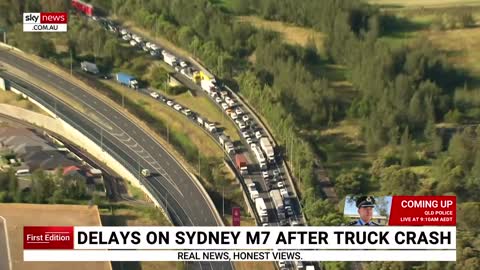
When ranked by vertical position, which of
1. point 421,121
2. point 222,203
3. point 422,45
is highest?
point 422,45

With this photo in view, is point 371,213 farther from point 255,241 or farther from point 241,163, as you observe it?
point 241,163

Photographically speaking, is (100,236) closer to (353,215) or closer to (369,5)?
(353,215)

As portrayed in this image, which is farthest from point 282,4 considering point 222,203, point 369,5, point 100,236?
point 100,236

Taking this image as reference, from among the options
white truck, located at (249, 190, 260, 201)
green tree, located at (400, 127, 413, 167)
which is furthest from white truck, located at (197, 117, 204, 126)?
green tree, located at (400, 127, 413, 167)

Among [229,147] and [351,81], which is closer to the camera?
[229,147]

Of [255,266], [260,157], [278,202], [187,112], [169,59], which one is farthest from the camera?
[169,59]

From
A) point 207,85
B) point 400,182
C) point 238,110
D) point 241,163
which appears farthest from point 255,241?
point 207,85
